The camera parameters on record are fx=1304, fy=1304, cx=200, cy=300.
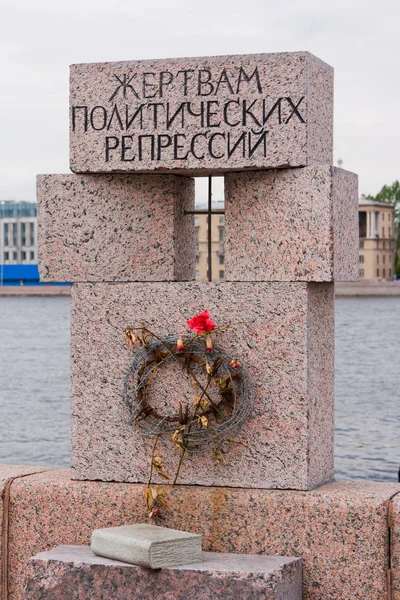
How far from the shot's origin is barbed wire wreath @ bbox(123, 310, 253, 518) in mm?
4641

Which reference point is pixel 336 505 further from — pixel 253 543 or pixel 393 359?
pixel 393 359

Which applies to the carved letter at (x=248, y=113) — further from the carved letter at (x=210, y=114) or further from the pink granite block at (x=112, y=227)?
the pink granite block at (x=112, y=227)

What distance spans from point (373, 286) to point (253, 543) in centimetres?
11628

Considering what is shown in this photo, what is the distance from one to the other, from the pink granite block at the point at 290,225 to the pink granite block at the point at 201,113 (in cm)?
10

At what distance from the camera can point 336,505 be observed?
450cm

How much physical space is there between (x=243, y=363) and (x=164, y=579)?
835 mm

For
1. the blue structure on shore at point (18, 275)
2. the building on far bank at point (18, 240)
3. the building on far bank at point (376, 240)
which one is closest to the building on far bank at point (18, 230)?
the building on far bank at point (18, 240)

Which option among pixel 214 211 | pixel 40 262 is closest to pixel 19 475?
pixel 40 262

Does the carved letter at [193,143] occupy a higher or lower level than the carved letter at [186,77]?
lower

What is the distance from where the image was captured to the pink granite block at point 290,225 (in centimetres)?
457

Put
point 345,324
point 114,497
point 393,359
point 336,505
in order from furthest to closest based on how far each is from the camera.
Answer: point 345,324 < point 393,359 < point 114,497 < point 336,505

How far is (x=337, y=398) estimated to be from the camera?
32531 mm

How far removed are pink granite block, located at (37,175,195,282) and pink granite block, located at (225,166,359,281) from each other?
23cm

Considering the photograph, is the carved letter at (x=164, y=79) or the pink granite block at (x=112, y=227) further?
the pink granite block at (x=112, y=227)
